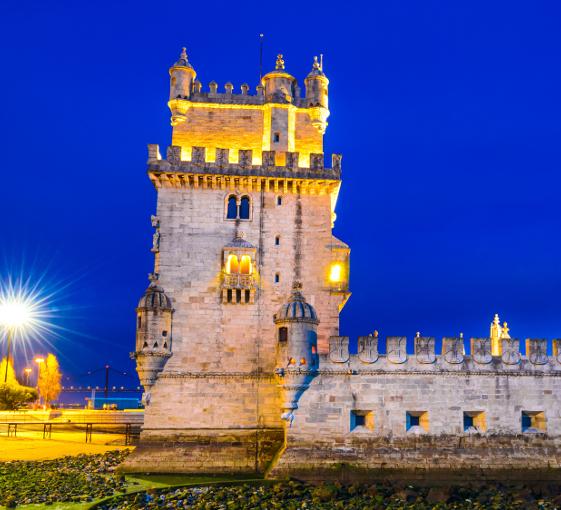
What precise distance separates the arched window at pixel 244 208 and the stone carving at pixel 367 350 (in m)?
8.91

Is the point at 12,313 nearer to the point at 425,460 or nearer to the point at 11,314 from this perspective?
the point at 11,314

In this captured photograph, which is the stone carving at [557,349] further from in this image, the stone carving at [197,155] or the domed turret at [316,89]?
the stone carving at [197,155]

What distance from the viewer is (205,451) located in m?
28.2

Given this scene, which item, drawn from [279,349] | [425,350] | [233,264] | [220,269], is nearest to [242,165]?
[233,264]

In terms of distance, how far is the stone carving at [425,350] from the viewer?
89.7 ft

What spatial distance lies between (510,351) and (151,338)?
17016 millimetres

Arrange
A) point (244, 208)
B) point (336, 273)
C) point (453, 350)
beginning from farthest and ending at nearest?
point (244, 208)
point (336, 273)
point (453, 350)

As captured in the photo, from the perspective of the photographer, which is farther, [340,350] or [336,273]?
[336,273]

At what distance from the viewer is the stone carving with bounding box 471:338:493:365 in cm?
2750

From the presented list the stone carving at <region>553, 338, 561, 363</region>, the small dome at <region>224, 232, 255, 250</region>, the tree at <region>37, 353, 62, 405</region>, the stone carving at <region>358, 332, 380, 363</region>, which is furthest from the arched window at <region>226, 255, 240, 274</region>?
the tree at <region>37, 353, 62, 405</region>

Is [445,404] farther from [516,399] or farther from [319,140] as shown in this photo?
[319,140]

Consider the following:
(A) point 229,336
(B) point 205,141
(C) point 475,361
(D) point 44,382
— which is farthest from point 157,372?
(D) point 44,382

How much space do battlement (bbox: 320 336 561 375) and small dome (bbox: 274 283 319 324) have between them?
4.90ft

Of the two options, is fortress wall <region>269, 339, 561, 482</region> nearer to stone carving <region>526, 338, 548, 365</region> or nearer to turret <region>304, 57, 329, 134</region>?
stone carving <region>526, 338, 548, 365</region>
